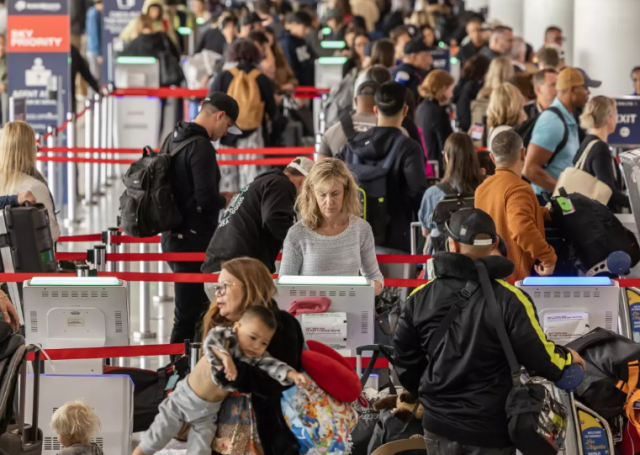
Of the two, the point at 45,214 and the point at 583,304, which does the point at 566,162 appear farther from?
the point at 45,214

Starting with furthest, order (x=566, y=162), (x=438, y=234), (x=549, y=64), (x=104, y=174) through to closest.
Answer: (x=104, y=174) < (x=549, y=64) < (x=566, y=162) < (x=438, y=234)

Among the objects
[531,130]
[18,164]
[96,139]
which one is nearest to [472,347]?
[18,164]

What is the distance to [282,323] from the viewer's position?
4.85 meters

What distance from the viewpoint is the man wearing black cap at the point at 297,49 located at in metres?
17.4

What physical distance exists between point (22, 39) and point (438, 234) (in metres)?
7.98

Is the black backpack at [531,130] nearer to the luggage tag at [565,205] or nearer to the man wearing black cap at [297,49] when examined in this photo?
the luggage tag at [565,205]

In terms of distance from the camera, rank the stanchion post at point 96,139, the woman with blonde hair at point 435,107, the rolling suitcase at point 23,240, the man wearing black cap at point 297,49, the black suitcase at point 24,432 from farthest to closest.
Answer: the man wearing black cap at point 297,49
the stanchion post at point 96,139
the woman with blonde hair at point 435,107
the rolling suitcase at point 23,240
the black suitcase at point 24,432

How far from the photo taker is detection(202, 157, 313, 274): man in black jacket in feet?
22.7

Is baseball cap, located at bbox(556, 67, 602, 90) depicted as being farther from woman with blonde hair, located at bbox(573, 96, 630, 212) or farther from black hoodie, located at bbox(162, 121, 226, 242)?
black hoodie, located at bbox(162, 121, 226, 242)

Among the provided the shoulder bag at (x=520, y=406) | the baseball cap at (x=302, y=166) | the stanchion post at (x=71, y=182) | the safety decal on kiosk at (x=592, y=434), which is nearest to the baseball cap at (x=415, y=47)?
the stanchion post at (x=71, y=182)

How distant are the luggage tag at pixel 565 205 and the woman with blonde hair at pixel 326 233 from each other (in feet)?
5.43

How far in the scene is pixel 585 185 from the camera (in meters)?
8.40

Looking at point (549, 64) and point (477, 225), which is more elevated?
point (549, 64)

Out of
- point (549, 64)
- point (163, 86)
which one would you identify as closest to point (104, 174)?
point (163, 86)
